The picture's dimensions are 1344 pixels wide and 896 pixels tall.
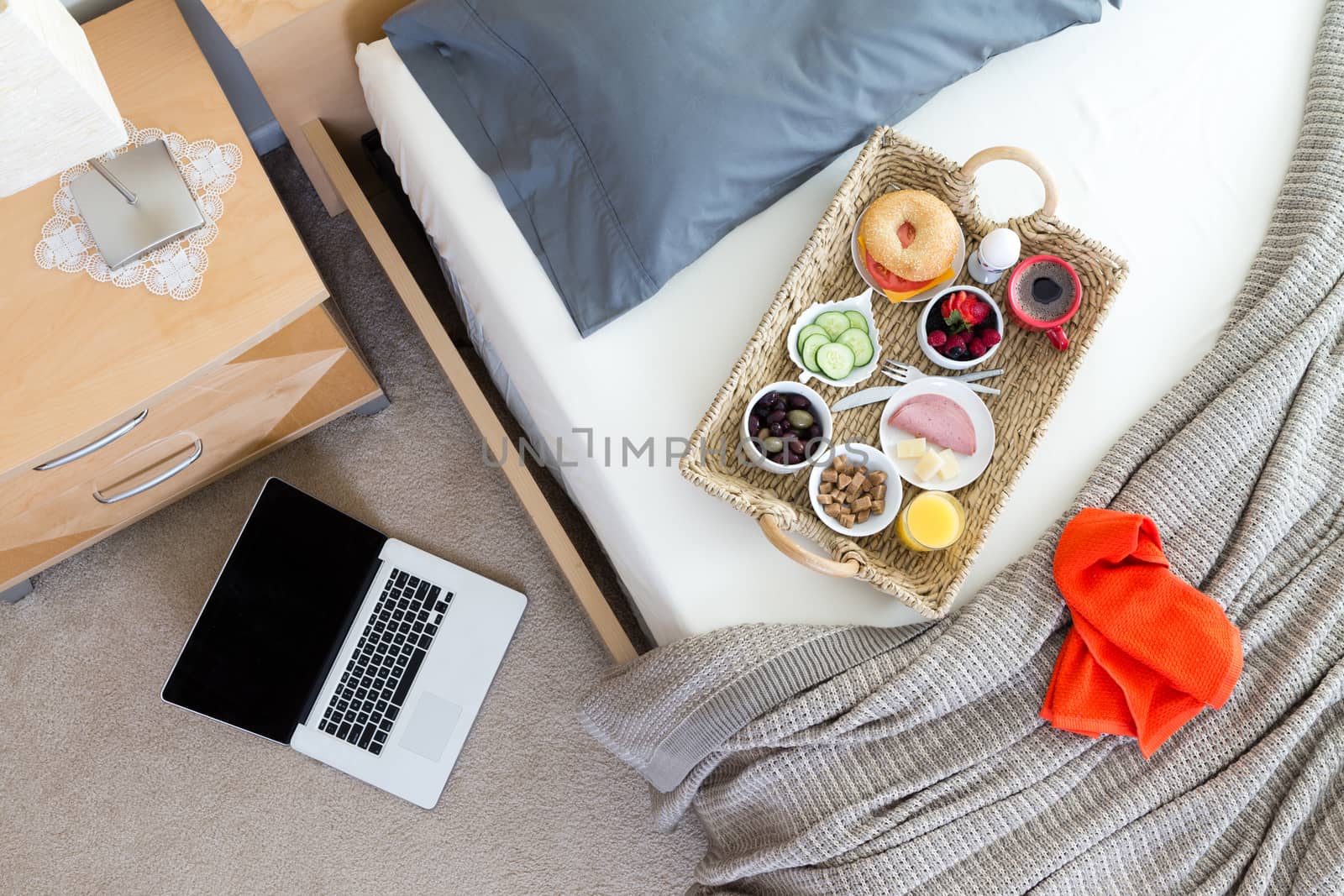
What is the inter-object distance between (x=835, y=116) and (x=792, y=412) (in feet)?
1.17

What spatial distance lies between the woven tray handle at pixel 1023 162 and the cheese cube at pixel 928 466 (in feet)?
1.05

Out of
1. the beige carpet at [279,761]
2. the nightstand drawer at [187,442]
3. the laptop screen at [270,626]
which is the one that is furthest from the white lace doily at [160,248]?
the beige carpet at [279,761]

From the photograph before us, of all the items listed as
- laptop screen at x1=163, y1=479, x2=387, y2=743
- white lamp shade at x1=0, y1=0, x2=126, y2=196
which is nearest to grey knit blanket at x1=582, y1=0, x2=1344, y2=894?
laptop screen at x1=163, y1=479, x2=387, y2=743

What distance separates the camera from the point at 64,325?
3.31 feet

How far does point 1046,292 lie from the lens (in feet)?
3.67

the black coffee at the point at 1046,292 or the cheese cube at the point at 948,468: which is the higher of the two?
the black coffee at the point at 1046,292

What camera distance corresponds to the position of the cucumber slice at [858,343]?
43.4 inches

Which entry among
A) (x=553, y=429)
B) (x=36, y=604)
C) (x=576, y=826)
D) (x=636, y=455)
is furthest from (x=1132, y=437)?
(x=36, y=604)

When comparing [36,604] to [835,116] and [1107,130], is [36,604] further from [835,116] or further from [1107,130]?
[1107,130]

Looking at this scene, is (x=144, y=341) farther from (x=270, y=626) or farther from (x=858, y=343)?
(x=858, y=343)

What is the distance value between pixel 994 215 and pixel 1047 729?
628 mm

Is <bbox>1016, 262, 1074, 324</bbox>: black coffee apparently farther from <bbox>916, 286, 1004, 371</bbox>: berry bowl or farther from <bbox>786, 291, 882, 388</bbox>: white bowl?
<bbox>786, 291, 882, 388</bbox>: white bowl

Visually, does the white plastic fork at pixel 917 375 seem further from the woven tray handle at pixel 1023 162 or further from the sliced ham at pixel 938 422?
the woven tray handle at pixel 1023 162

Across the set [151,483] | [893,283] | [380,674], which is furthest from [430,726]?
[893,283]
